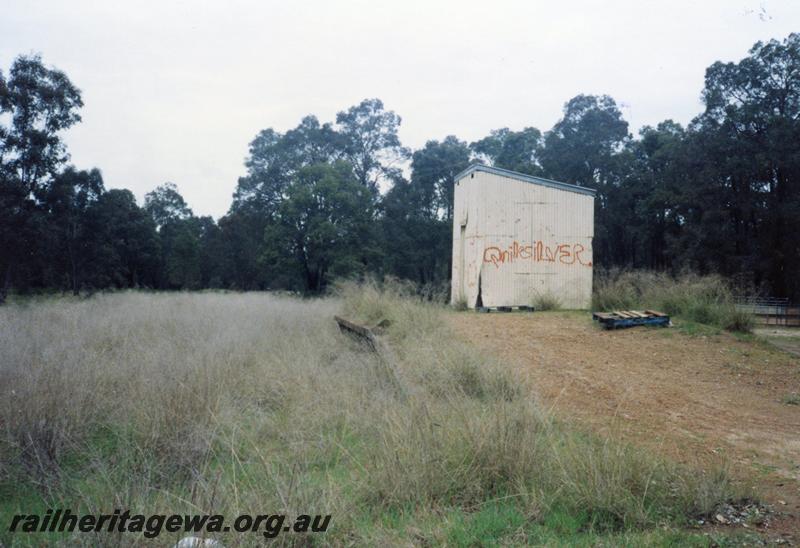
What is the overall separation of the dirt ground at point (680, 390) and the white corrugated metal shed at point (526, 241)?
5.77m

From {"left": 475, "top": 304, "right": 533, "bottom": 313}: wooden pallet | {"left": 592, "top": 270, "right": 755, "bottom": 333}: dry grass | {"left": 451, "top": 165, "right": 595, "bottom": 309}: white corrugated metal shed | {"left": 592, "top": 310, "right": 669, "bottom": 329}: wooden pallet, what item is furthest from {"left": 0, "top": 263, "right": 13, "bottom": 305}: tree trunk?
{"left": 592, "top": 270, "right": 755, "bottom": 333}: dry grass

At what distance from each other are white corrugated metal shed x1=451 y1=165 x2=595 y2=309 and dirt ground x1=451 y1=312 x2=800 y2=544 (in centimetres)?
577

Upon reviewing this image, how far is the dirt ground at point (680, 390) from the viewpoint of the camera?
3.90 meters

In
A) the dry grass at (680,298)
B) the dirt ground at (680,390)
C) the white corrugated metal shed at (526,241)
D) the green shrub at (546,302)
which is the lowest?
the dirt ground at (680,390)

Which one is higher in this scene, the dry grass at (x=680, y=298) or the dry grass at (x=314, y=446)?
the dry grass at (x=680, y=298)

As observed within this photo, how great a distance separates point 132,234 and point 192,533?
126ft

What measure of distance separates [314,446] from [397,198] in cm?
3388

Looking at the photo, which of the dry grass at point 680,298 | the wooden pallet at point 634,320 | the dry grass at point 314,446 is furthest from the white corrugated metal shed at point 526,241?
the dry grass at point 314,446

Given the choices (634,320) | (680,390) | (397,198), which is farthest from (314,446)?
(397,198)

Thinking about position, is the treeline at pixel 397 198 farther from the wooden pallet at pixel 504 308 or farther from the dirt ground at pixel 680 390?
the dirt ground at pixel 680 390

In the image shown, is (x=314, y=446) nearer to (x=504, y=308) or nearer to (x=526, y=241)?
(x=504, y=308)

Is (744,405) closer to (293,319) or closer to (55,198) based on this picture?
(293,319)

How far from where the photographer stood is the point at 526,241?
17.2 meters

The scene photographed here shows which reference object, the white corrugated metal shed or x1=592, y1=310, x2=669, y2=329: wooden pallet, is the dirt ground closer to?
x1=592, y1=310, x2=669, y2=329: wooden pallet
